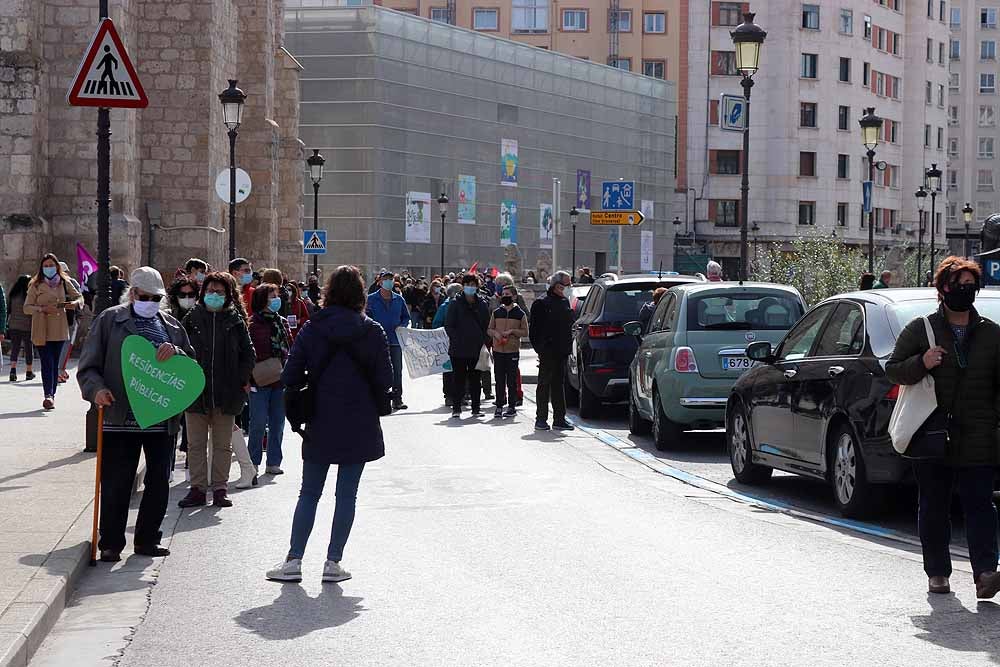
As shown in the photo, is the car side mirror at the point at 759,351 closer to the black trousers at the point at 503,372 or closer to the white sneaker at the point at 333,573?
the white sneaker at the point at 333,573

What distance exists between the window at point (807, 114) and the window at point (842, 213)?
5.03m

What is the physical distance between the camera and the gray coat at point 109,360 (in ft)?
29.9

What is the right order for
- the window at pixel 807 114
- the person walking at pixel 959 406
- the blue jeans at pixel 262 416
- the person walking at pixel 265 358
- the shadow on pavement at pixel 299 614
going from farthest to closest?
the window at pixel 807 114 → the blue jeans at pixel 262 416 → the person walking at pixel 265 358 → the person walking at pixel 959 406 → the shadow on pavement at pixel 299 614

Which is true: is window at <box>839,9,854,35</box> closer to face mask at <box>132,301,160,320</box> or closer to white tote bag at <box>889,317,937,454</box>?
face mask at <box>132,301,160,320</box>

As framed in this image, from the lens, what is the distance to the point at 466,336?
20.6 metres

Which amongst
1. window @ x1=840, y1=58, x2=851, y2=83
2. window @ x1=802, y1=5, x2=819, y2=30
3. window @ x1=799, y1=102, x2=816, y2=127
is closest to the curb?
window @ x1=799, y1=102, x2=816, y2=127

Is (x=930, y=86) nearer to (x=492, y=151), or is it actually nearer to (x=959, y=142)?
(x=959, y=142)

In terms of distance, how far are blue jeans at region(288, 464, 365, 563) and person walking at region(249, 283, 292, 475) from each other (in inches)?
181

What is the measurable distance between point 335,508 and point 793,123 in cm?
8294

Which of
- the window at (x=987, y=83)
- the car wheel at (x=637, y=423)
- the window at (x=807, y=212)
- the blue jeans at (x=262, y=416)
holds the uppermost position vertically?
the window at (x=987, y=83)

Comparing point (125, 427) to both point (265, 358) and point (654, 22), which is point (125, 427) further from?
point (654, 22)

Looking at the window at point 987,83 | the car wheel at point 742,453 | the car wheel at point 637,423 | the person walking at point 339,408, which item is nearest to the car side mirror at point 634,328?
the car wheel at point 637,423

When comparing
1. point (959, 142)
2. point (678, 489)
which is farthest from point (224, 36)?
point (959, 142)

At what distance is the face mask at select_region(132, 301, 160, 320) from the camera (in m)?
9.33
